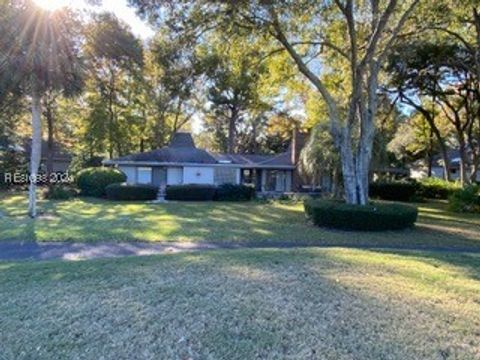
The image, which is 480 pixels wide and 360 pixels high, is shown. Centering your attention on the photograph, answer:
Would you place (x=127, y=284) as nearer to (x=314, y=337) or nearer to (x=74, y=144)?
(x=314, y=337)

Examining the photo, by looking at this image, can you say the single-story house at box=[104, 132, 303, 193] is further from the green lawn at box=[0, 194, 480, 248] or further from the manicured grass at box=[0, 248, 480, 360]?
the manicured grass at box=[0, 248, 480, 360]

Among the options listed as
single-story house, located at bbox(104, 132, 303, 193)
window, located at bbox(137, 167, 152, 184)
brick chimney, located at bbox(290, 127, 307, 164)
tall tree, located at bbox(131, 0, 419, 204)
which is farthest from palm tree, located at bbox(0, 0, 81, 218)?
brick chimney, located at bbox(290, 127, 307, 164)

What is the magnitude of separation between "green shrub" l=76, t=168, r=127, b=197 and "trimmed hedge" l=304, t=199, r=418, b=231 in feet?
53.1

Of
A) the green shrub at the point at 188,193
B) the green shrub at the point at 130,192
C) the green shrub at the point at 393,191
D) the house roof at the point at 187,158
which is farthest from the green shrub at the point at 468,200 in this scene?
the green shrub at the point at 130,192

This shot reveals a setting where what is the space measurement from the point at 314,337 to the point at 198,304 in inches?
51.9

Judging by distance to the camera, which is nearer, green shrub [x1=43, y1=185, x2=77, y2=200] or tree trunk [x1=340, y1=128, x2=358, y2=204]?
tree trunk [x1=340, y1=128, x2=358, y2=204]

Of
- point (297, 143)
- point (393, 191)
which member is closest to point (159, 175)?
point (297, 143)

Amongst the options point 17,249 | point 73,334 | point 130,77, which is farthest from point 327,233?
point 130,77

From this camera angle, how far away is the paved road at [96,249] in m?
8.97

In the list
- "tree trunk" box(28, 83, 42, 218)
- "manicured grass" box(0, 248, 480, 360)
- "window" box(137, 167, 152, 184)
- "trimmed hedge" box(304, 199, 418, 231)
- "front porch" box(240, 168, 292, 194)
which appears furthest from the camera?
"front porch" box(240, 168, 292, 194)

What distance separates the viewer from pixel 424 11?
634 inches

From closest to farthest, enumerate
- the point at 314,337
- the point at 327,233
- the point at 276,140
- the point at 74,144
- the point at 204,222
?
the point at 314,337
the point at 327,233
the point at 204,222
the point at 74,144
the point at 276,140

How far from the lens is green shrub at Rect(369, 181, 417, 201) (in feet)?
93.6

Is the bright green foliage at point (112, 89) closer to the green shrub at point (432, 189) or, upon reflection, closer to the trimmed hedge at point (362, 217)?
the trimmed hedge at point (362, 217)
